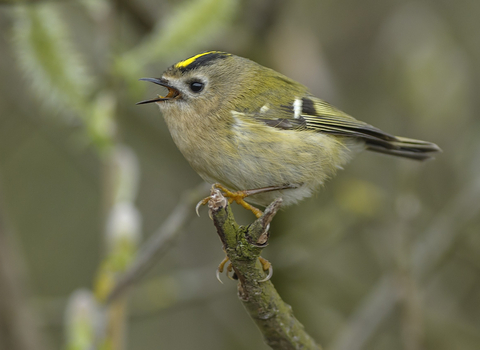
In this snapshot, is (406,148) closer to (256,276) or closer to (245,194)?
(245,194)

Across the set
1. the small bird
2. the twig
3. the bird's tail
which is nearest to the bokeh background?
the twig

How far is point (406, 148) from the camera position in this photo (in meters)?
2.41

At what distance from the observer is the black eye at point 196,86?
7.04 feet

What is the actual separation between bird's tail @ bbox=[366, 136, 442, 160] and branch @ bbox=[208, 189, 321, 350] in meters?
1.07

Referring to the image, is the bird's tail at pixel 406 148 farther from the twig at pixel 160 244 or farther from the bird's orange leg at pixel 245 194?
the twig at pixel 160 244

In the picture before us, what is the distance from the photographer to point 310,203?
3.73 metres

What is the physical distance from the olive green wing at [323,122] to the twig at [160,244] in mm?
→ 403

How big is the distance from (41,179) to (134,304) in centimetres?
171

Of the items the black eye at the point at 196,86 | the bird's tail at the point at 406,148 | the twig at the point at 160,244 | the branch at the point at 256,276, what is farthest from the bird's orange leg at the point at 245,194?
the bird's tail at the point at 406,148

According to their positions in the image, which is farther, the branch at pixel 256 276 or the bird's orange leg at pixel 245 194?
the bird's orange leg at pixel 245 194

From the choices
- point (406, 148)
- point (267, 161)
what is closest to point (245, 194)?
point (267, 161)

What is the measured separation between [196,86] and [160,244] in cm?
63

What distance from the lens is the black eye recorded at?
7.04 ft

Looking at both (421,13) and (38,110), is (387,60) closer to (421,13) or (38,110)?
(421,13)
